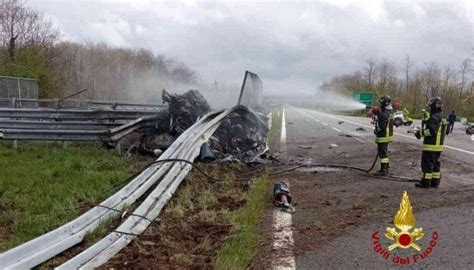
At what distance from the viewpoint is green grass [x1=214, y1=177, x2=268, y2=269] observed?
142 inches

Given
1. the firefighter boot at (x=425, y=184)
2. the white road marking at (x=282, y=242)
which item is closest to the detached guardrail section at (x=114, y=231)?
the white road marking at (x=282, y=242)

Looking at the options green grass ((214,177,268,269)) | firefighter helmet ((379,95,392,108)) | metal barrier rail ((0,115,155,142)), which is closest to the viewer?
green grass ((214,177,268,269))

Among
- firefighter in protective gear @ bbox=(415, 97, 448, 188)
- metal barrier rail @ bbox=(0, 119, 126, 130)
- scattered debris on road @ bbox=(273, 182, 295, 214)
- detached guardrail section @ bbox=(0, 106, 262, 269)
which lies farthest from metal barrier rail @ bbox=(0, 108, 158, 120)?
firefighter in protective gear @ bbox=(415, 97, 448, 188)

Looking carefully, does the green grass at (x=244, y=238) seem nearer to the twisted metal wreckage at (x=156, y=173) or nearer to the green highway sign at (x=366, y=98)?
the twisted metal wreckage at (x=156, y=173)

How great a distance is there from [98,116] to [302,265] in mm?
6395

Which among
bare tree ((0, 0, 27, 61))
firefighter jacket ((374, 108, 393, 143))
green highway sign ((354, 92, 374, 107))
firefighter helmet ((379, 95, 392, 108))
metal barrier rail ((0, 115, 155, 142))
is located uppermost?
bare tree ((0, 0, 27, 61))

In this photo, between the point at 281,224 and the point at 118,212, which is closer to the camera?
the point at 118,212

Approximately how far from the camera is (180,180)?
5977mm

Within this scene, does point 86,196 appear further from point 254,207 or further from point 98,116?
point 98,116

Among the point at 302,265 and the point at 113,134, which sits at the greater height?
the point at 113,134

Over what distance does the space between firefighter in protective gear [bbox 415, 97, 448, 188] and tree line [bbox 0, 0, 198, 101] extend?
2296 centimetres

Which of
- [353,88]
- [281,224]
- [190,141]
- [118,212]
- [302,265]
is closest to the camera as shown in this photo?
[302,265]

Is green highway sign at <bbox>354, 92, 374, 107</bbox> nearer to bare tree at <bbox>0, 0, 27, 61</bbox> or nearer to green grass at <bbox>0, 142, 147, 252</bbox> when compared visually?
bare tree at <bbox>0, 0, 27, 61</bbox>

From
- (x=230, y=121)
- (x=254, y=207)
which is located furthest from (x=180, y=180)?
(x=230, y=121)
